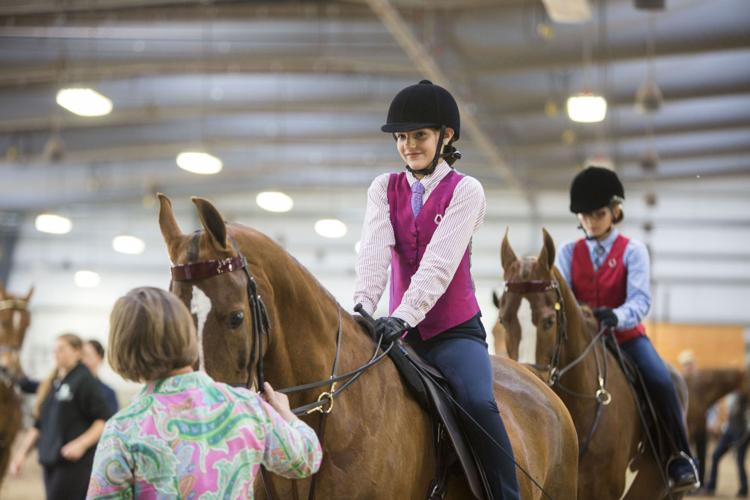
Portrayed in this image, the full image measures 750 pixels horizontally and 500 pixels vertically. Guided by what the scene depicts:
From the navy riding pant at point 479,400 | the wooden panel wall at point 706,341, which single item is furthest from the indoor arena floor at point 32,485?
the navy riding pant at point 479,400

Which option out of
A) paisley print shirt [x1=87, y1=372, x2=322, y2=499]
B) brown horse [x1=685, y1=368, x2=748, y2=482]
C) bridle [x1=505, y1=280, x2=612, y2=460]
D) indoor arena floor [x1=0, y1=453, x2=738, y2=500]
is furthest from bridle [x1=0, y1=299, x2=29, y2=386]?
brown horse [x1=685, y1=368, x2=748, y2=482]

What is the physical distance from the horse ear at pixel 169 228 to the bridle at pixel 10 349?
7312mm

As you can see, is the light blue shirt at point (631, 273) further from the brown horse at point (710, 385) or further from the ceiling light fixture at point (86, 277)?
the ceiling light fixture at point (86, 277)

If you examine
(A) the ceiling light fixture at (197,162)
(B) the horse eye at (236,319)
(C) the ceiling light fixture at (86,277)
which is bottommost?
(B) the horse eye at (236,319)

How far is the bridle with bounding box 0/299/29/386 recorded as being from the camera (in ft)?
32.9

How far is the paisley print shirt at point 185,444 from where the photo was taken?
2.45 meters

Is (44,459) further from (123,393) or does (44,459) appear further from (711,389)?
(123,393)

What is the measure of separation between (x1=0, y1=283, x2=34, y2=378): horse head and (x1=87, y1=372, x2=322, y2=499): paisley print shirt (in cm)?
825

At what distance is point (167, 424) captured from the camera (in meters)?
2.48

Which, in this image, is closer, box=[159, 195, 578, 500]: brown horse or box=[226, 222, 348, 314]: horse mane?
box=[159, 195, 578, 500]: brown horse

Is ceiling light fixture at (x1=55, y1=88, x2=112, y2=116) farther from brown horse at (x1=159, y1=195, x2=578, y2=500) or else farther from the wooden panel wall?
the wooden panel wall

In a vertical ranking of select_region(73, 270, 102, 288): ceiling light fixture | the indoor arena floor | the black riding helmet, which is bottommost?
the indoor arena floor

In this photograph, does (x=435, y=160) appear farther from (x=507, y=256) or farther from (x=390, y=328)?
(x=507, y=256)

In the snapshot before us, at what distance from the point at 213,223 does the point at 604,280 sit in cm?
410
